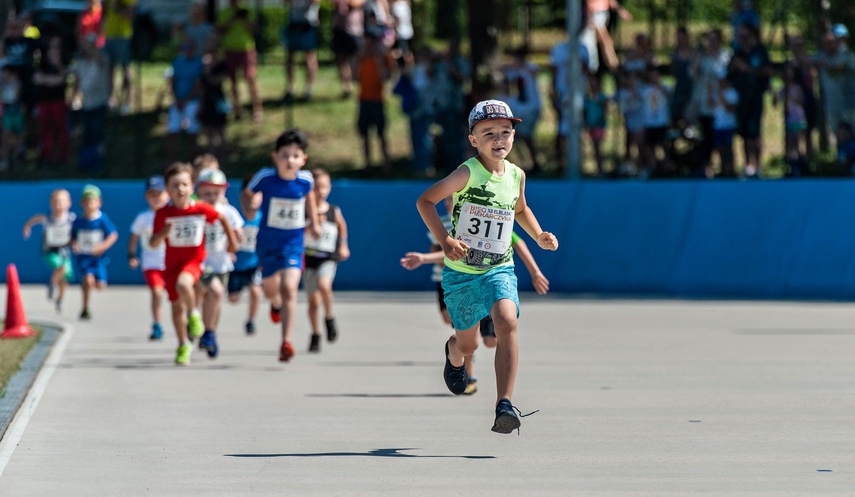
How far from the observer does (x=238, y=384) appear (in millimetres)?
10852

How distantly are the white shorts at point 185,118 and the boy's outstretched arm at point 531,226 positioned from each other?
47.9 ft

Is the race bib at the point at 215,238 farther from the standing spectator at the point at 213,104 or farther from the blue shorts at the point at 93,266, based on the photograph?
the standing spectator at the point at 213,104

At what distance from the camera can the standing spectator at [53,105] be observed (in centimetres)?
2298

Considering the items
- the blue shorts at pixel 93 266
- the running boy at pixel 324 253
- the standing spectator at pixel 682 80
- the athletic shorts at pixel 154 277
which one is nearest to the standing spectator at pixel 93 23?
the blue shorts at pixel 93 266

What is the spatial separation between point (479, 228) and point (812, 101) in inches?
495

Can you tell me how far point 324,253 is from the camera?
13.9 meters

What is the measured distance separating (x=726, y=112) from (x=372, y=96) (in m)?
5.14

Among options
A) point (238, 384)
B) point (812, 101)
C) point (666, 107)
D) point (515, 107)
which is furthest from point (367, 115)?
point (238, 384)

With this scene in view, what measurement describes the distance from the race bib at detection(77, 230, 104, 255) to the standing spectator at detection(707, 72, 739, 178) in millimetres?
7728

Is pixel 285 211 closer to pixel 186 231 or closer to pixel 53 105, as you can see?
pixel 186 231

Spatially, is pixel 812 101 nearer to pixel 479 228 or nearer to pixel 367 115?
pixel 367 115

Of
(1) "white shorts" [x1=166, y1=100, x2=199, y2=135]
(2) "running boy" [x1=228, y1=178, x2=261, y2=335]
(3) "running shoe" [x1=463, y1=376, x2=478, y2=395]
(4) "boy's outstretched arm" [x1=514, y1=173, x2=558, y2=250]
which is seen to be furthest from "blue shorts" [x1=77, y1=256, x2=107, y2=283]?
(4) "boy's outstretched arm" [x1=514, y1=173, x2=558, y2=250]

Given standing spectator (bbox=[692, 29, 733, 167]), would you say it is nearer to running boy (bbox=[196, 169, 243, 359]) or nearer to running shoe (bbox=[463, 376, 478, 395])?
→ running boy (bbox=[196, 169, 243, 359])

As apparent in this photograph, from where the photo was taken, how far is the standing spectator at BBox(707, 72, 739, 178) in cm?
2008
